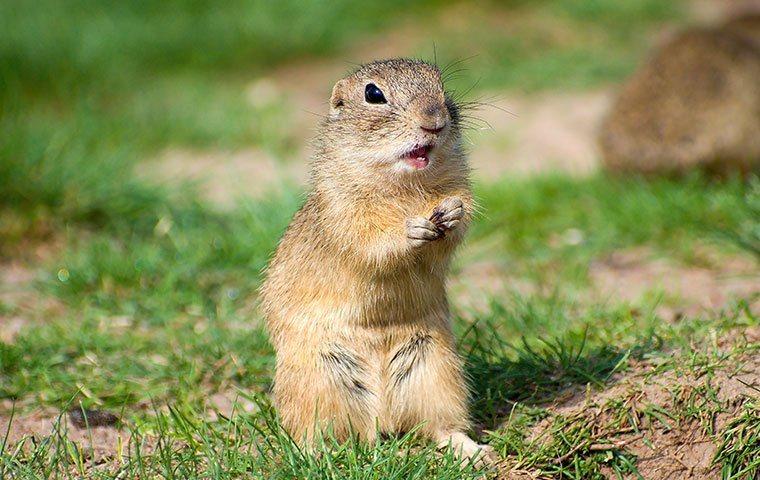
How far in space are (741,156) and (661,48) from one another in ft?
3.68

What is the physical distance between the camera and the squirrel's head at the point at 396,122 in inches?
126

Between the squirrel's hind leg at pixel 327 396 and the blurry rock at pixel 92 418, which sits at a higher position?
the squirrel's hind leg at pixel 327 396

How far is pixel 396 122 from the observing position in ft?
10.6

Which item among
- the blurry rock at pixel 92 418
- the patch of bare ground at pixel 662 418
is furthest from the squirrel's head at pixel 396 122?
the blurry rock at pixel 92 418

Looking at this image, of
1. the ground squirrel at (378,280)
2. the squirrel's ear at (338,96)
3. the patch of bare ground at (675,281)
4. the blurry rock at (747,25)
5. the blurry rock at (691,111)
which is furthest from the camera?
the blurry rock at (747,25)

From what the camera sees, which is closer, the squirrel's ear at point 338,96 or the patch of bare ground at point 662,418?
the patch of bare ground at point 662,418

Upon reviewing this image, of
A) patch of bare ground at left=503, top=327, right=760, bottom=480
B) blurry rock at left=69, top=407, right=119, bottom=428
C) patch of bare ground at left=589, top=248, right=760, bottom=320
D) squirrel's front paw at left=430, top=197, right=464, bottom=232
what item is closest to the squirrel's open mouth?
squirrel's front paw at left=430, top=197, right=464, bottom=232

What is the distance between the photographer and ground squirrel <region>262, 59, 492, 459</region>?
10.7 feet

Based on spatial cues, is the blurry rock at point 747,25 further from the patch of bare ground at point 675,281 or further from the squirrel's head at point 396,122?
the squirrel's head at point 396,122

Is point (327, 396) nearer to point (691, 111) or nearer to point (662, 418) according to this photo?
point (662, 418)

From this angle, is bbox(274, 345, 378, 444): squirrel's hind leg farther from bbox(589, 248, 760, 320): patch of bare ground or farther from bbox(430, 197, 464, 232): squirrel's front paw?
bbox(589, 248, 760, 320): patch of bare ground

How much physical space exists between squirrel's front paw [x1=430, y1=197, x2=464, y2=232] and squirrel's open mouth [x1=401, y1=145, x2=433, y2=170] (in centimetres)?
14

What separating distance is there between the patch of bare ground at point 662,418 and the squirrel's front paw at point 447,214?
77 centimetres

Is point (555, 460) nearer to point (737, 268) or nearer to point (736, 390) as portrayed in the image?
point (736, 390)
